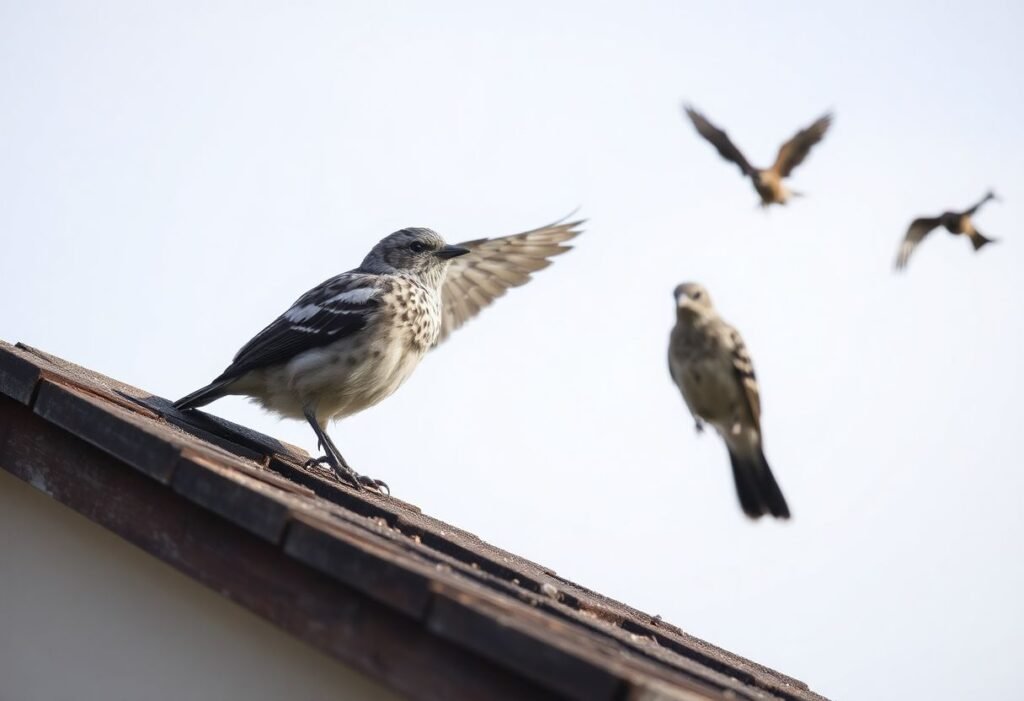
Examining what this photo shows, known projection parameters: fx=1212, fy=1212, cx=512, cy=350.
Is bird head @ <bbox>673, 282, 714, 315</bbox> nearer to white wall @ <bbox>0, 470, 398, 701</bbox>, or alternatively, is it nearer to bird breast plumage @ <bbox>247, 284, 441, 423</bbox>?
white wall @ <bbox>0, 470, 398, 701</bbox>

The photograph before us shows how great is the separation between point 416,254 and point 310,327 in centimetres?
140

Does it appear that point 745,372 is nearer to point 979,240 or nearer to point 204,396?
point 979,240

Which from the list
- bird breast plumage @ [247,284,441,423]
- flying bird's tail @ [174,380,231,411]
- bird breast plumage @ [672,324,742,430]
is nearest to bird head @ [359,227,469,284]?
bird breast plumage @ [247,284,441,423]

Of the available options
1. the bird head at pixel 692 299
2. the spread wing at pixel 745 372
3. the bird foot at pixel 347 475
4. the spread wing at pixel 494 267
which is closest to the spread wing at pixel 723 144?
the bird head at pixel 692 299

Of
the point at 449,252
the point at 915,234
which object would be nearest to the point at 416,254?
the point at 449,252

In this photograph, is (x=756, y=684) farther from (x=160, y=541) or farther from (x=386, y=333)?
(x=386, y=333)

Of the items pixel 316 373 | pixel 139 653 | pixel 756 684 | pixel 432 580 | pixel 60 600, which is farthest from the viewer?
pixel 316 373

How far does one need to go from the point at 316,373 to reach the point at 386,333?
16.1 inches

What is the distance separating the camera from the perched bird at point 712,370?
10.3ft

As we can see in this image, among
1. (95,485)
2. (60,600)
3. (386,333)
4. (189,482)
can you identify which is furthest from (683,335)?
(386,333)

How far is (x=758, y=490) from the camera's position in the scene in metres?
3.39

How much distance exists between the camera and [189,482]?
310cm

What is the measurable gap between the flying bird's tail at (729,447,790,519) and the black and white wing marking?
308 cm

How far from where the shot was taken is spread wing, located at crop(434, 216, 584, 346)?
27.1 ft
